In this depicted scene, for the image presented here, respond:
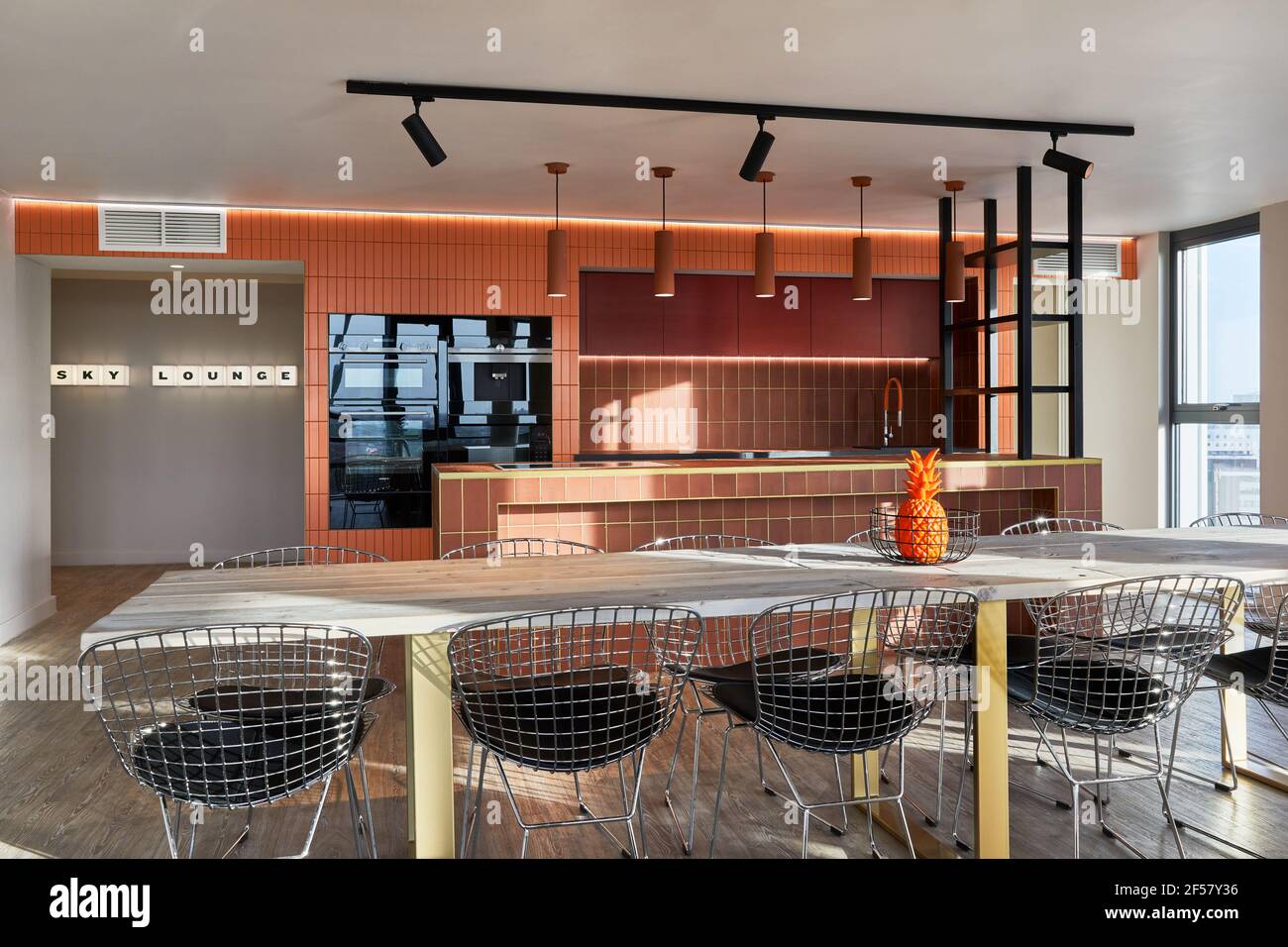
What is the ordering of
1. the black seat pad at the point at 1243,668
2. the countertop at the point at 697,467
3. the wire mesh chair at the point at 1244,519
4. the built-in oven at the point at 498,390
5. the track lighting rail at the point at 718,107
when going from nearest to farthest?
the black seat pad at the point at 1243,668 < the track lighting rail at the point at 718,107 < the wire mesh chair at the point at 1244,519 < the countertop at the point at 697,467 < the built-in oven at the point at 498,390

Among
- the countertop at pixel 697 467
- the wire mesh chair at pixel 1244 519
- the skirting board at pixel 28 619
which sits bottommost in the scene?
the skirting board at pixel 28 619

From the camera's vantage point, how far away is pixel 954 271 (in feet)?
18.9

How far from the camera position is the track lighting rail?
393 cm

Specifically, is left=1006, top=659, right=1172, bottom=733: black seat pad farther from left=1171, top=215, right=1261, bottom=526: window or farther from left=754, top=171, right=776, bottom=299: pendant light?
left=1171, top=215, right=1261, bottom=526: window

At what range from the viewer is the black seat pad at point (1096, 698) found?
2.63 m

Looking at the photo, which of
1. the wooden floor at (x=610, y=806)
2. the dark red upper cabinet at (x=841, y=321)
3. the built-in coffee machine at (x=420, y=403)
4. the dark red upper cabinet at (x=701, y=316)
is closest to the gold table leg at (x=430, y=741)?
the wooden floor at (x=610, y=806)

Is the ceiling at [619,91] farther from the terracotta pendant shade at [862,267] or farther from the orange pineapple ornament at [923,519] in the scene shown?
the orange pineapple ornament at [923,519]

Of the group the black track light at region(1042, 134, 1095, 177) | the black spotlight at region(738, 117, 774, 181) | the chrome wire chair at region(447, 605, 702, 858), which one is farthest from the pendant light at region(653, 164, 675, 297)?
the chrome wire chair at region(447, 605, 702, 858)

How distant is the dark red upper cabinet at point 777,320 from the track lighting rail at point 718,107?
Result: 2499 mm

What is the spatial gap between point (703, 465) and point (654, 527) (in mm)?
392
